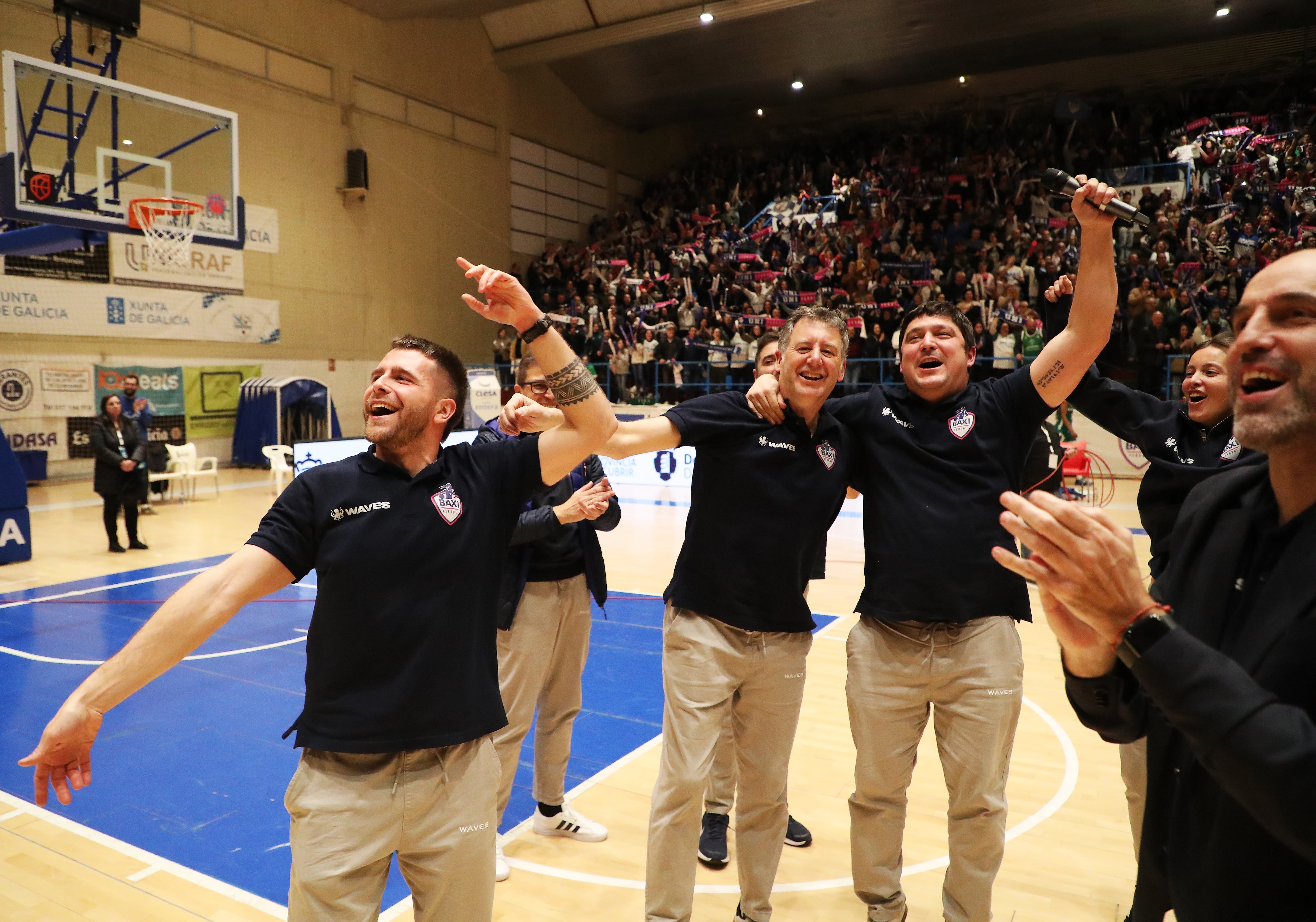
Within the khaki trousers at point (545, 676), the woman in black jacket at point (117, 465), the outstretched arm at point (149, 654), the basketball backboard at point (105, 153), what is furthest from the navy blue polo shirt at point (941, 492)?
the woman in black jacket at point (117, 465)

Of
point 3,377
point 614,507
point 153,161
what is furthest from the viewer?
point 3,377

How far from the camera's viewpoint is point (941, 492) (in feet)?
11.3

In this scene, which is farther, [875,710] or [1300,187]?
[1300,187]

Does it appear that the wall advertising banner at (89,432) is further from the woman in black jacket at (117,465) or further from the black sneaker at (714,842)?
the black sneaker at (714,842)

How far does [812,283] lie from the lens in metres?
21.0

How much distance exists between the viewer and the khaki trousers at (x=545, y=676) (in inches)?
165

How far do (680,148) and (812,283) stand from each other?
566 inches

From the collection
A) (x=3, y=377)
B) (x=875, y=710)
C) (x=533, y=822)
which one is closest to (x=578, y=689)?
(x=533, y=822)

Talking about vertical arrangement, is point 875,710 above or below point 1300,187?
below

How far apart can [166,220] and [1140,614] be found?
1434 cm

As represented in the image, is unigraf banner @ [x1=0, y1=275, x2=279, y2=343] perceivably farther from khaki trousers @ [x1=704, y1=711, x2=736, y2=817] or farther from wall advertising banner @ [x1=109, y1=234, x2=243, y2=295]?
khaki trousers @ [x1=704, y1=711, x2=736, y2=817]

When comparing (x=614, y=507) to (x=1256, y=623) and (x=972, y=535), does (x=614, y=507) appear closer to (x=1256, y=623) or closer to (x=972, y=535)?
(x=972, y=535)

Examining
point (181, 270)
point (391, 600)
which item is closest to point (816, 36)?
point (181, 270)

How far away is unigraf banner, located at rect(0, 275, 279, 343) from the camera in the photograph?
56.2ft
